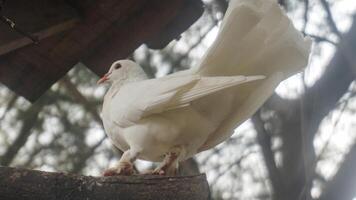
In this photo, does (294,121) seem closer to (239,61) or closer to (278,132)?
(278,132)

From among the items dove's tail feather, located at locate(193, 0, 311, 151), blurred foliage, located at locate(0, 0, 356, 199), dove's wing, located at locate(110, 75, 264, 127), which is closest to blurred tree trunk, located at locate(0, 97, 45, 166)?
blurred foliage, located at locate(0, 0, 356, 199)

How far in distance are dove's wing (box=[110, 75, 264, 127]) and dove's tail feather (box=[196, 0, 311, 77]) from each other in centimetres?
6

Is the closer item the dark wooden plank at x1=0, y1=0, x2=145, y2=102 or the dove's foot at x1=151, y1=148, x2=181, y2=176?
the dove's foot at x1=151, y1=148, x2=181, y2=176

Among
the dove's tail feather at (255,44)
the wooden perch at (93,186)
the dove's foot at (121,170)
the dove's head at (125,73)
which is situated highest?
the dove's head at (125,73)

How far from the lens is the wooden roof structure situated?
5.66ft

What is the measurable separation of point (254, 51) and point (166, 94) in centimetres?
20

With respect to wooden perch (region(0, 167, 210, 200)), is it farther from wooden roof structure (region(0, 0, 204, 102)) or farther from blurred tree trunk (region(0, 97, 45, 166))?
blurred tree trunk (region(0, 97, 45, 166))

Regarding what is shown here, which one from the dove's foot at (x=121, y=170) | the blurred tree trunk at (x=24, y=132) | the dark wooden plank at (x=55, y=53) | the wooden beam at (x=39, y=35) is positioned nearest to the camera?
the dove's foot at (x=121, y=170)

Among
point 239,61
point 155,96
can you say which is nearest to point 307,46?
point 239,61

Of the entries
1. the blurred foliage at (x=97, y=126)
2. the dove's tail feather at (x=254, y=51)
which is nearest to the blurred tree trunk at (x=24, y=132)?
the blurred foliage at (x=97, y=126)

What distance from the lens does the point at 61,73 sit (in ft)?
6.02

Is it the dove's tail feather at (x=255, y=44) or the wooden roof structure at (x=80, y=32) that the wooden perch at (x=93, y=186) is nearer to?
the dove's tail feather at (x=255, y=44)

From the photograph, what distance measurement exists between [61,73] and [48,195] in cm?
85

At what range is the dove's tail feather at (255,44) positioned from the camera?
125 centimetres
